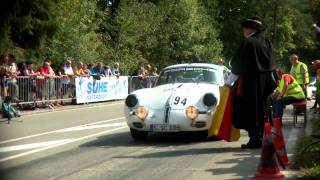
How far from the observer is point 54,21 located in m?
26.3

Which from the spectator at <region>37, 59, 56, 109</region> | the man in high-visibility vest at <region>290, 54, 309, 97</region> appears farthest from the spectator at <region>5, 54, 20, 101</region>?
the man in high-visibility vest at <region>290, 54, 309, 97</region>

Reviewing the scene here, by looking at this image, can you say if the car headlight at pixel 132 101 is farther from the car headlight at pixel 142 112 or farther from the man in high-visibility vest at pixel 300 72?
the man in high-visibility vest at pixel 300 72

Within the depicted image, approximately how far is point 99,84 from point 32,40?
3.82 metres

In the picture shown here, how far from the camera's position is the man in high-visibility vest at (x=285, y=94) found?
13.3 m

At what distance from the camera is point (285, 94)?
13.5 metres

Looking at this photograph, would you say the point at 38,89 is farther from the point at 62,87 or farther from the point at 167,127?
the point at 167,127

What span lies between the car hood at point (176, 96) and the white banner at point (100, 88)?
12178 millimetres

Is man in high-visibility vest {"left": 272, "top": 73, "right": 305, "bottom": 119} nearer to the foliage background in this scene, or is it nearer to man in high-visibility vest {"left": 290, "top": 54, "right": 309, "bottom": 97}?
man in high-visibility vest {"left": 290, "top": 54, "right": 309, "bottom": 97}

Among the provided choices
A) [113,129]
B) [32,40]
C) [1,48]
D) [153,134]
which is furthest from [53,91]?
[153,134]

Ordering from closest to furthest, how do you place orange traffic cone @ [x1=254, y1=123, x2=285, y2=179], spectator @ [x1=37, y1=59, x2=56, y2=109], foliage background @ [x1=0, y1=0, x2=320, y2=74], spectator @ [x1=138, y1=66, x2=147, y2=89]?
1. orange traffic cone @ [x1=254, y1=123, x2=285, y2=179]
2. spectator @ [x1=37, y1=59, x2=56, y2=109]
3. foliage background @ [x1=0, y1=0, x2=320, y2=74]
4. spectator @ [x1=138, y1=66, x2=147, y2=89]

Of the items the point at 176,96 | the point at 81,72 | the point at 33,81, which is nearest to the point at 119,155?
the point at 176,96

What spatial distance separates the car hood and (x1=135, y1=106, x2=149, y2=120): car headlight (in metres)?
0.09

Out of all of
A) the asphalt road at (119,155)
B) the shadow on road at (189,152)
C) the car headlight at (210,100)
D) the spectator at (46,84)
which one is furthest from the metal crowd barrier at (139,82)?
the shadow on road at (189,152)

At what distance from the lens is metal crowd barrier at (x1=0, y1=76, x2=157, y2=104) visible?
19.2 metres
